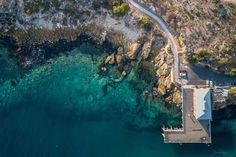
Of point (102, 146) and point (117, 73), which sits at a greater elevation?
point (117, 73)

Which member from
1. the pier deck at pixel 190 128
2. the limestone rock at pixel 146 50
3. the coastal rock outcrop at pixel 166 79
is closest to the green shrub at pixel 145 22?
the limestone rock at pixel 146 50

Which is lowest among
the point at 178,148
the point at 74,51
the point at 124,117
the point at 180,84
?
the point at 178,148

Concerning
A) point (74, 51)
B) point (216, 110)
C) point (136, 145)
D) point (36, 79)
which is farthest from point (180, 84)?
point (36, 79)

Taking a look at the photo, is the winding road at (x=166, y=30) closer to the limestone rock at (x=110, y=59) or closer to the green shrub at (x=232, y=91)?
the green shrub at (x=232, y=91)

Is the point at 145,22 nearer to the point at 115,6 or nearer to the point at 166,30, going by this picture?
the point at 166,30

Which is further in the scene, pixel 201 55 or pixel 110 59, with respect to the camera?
pixel 110 59

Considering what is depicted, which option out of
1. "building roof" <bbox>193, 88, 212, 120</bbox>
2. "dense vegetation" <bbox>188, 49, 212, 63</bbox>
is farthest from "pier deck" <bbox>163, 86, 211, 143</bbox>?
"dense vegetation" <bbox>188, 49, 212, 63</bbox>

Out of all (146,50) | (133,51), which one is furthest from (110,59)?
(146,50)

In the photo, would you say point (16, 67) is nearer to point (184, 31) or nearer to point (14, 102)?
point (14, 102)
